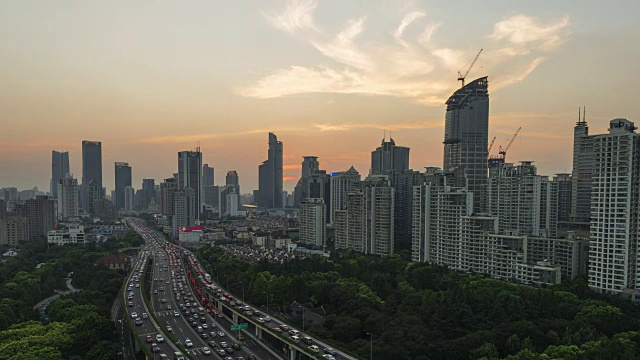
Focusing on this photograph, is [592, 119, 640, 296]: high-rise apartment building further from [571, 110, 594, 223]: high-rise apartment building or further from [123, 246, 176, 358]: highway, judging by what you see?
[123, 246, 176, 358]: highway

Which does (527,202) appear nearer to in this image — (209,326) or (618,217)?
(618,217)

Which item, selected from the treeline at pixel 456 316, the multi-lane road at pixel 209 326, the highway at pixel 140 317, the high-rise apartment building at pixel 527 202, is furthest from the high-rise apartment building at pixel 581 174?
the highway at pixel 140 317

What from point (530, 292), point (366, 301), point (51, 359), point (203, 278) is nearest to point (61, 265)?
point (203, 278)

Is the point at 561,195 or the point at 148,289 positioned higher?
the point at 561,195

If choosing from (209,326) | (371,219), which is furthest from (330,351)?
(371,219)

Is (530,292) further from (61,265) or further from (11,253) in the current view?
(11,253)

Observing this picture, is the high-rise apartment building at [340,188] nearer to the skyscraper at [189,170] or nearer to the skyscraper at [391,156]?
the skyscraper at [391,156]
